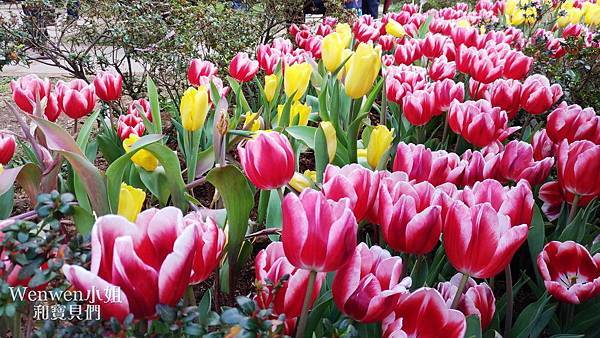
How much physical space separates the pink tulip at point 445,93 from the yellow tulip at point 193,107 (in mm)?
701

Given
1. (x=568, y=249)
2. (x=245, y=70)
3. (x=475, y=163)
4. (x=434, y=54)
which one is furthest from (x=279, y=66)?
(x=568, y=249)

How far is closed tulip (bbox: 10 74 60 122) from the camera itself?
1533 mm

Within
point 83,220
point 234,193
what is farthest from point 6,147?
point 234,193

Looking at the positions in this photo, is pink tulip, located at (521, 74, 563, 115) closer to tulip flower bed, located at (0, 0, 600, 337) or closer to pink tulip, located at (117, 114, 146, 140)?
tulip flower bed, located at (0, 0, 600, 337)

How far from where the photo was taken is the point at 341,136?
176 centimetres

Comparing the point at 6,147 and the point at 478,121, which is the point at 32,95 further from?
the point at 478,121

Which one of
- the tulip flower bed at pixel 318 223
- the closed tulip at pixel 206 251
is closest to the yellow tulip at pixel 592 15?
the tulip flower bed at pixel 318 223

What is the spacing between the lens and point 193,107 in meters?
1.38

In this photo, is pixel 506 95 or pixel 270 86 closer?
pixel 506 95

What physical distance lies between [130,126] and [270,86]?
46 centimetres

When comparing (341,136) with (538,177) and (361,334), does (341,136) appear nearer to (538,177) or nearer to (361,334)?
(538,177)

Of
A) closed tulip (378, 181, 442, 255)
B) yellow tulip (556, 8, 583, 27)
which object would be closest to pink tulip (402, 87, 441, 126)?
closed tulip (378, 181, 442, 255)

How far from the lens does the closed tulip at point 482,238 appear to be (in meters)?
0.78

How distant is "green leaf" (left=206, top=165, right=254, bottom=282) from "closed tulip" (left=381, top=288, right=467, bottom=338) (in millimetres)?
387
